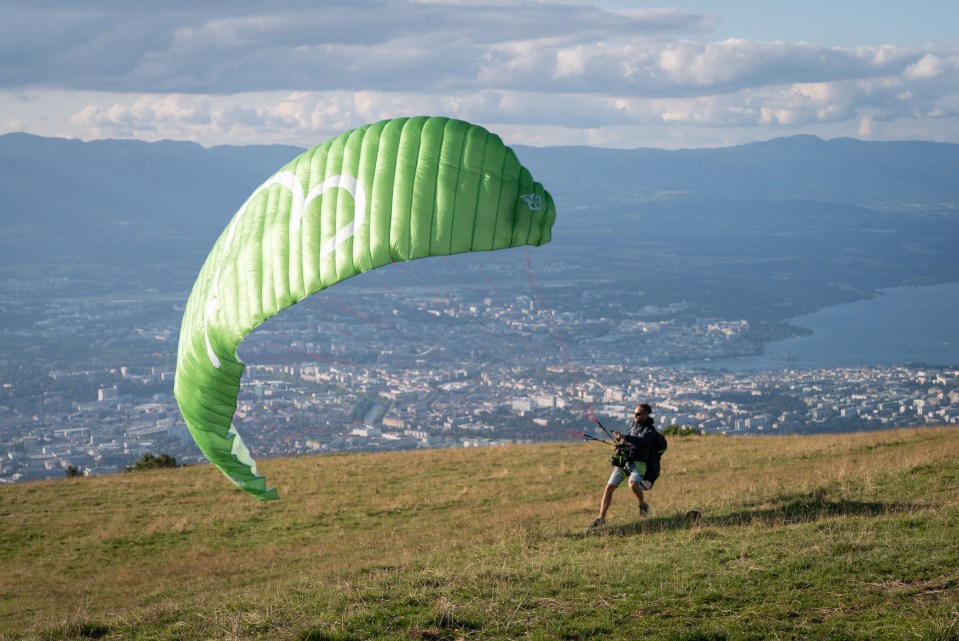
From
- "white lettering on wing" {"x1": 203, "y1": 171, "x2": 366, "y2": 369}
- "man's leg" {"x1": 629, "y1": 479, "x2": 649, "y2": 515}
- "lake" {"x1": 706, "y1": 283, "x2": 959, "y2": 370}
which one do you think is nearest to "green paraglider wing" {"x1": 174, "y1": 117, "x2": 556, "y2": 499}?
"white lettering on wing" {"x1": 203, "y1": 171, "x2": 366, "y2": 369}

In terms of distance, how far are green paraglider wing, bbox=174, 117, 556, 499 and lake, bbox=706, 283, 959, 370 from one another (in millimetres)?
75844

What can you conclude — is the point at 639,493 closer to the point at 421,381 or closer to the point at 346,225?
the point at 346,225

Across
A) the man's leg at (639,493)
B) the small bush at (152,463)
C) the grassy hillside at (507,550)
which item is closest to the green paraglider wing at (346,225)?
the grassy hillside at (507,550)

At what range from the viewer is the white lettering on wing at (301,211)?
12.6 meters

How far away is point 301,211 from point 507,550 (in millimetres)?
5004

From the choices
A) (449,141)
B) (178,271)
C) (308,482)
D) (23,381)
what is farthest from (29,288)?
(449,141)

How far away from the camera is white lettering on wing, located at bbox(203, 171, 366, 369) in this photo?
12.6 metres

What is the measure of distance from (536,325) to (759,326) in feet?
89.5

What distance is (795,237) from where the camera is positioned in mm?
193500

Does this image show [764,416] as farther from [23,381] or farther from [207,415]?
[23,381]

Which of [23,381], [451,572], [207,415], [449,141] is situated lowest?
[23,381]

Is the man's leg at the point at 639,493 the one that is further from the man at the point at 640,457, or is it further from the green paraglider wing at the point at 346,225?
the green paraglider wing at the point at 346,225

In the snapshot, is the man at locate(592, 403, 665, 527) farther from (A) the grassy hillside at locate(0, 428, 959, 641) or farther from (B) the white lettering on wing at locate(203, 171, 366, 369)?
(B) the white lettering on wing at locate(203, 171, 366, 369)

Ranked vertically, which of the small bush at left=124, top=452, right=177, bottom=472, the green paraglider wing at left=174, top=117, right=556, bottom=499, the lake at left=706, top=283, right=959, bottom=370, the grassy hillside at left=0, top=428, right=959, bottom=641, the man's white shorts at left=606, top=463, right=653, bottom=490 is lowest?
the lake at left=706, top=283, right=959, bottom=370
